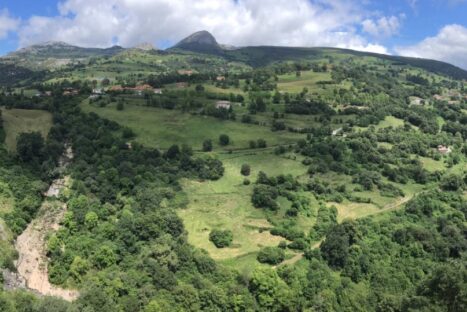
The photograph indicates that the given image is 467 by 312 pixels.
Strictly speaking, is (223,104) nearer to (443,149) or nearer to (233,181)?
(233,181)

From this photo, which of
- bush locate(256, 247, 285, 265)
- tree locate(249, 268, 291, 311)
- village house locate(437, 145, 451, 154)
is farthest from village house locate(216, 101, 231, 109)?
tree locate(249, 268, 291, 311)

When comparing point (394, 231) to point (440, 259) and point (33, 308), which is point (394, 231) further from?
point (33, 308)

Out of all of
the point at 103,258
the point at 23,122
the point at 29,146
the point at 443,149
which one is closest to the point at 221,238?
the point at 103,258

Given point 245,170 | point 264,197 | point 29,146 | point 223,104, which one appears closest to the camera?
point 264,197

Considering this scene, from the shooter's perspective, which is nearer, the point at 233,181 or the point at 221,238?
the point at 221,238

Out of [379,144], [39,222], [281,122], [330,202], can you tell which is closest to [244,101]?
[281,122]

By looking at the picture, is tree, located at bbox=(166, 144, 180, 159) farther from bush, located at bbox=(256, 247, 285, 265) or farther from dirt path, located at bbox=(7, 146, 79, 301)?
bush, located at bbox=(256, 247, 285, 265)
